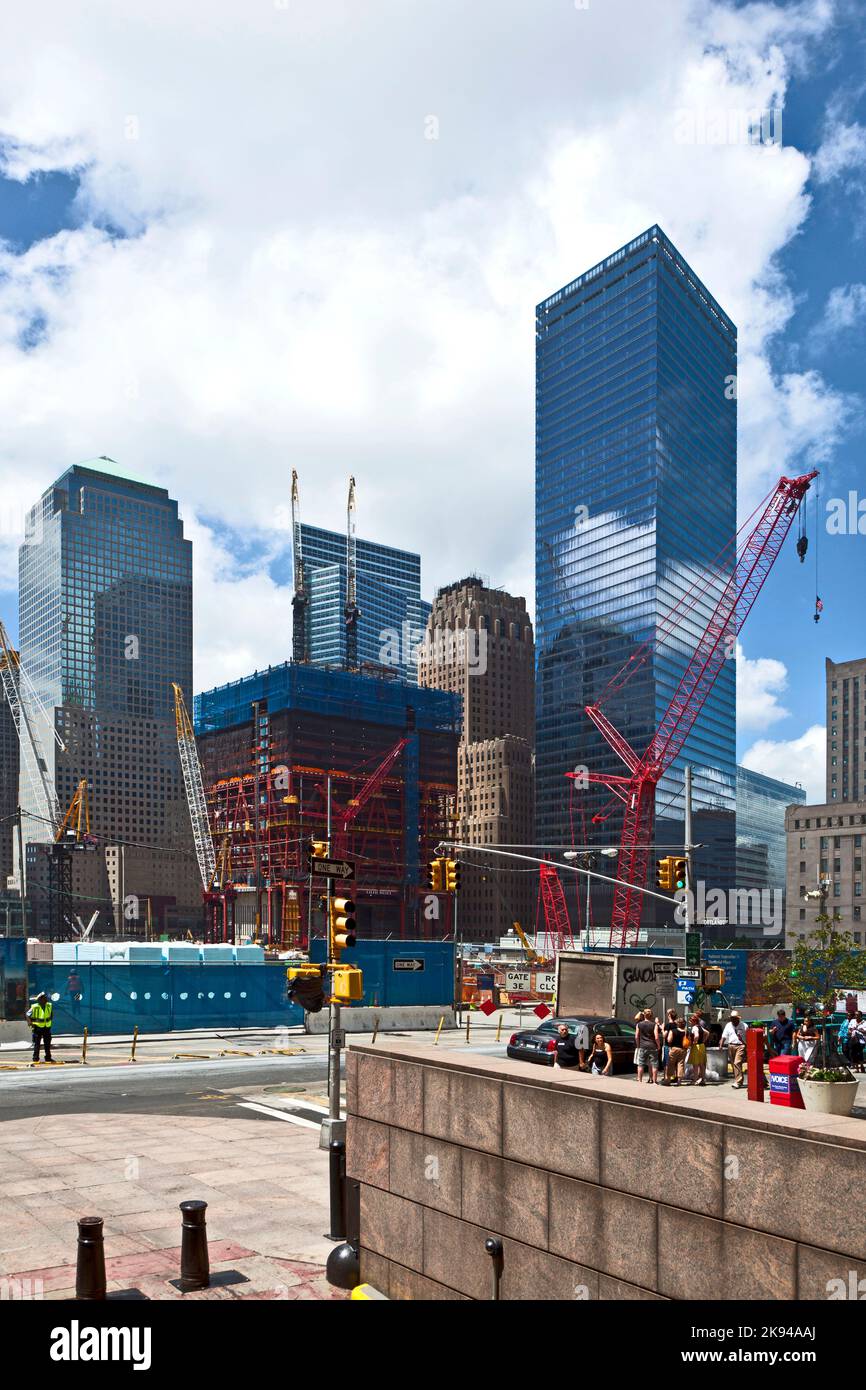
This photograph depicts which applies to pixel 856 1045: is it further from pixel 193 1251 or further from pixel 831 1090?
pixel 193 1251

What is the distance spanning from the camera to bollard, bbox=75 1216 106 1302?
1009 cm

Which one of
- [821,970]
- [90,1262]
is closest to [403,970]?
[821,970]

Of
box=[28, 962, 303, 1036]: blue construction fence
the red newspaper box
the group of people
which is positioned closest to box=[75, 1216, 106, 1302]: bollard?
the red newspaper box

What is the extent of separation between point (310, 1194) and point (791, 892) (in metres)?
156

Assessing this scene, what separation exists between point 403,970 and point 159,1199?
29.7 metres

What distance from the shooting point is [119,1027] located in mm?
36469

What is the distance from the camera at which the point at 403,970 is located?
43750 millimetres

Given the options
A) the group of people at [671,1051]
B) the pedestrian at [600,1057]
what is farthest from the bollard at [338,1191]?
the group of people at [671,1051]

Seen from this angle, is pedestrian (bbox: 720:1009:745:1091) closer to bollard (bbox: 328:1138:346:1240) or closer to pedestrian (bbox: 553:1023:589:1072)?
pedestrian (bbox: 553:1023:589:1072)

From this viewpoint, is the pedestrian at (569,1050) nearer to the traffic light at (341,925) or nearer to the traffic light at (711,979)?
the traffic light at (711,979)

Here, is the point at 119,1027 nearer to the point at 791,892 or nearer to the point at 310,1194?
the point at 310,1194

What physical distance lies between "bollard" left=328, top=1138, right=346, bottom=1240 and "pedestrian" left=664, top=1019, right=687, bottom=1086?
12.8 m

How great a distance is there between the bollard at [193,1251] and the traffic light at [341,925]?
5.37 meters
